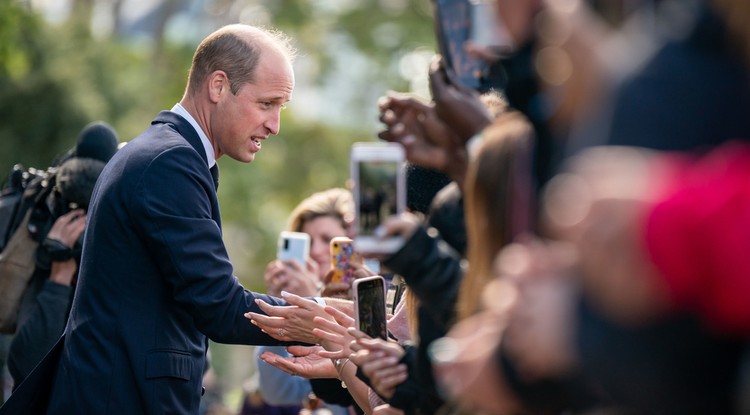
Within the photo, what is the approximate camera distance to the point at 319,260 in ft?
22.1

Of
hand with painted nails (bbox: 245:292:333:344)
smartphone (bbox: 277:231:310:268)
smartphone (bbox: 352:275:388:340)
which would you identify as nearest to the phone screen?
smartphone (bbox: 352:275:388:340)

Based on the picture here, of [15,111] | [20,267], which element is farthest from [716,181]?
[15,111]

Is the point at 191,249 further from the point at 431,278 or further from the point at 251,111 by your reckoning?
the point at 431,278

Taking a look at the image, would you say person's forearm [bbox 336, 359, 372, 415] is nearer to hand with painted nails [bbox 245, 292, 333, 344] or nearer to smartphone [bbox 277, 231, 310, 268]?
hand with painted nails [bbox 245, 292, 333, 344]

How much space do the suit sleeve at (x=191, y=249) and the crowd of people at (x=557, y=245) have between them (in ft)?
0.04

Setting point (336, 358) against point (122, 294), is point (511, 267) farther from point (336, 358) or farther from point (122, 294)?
point (122, 294)

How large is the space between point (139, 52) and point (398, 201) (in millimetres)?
18150

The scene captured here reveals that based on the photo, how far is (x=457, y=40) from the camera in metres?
2.71

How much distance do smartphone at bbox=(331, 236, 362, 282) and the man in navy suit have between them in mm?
1103

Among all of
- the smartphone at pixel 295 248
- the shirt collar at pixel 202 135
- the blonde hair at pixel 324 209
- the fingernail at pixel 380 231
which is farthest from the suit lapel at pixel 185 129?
the blonde hair at pixel 324 209

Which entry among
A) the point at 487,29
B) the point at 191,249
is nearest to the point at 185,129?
the point at 191,249

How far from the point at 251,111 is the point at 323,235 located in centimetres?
224

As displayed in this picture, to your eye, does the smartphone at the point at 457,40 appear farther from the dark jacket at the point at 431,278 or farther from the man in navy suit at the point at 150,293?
the man in navy suit at the point at 150,293

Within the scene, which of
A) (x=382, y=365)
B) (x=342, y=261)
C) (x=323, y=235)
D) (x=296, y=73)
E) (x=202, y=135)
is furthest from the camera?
(x=296, y=73)
